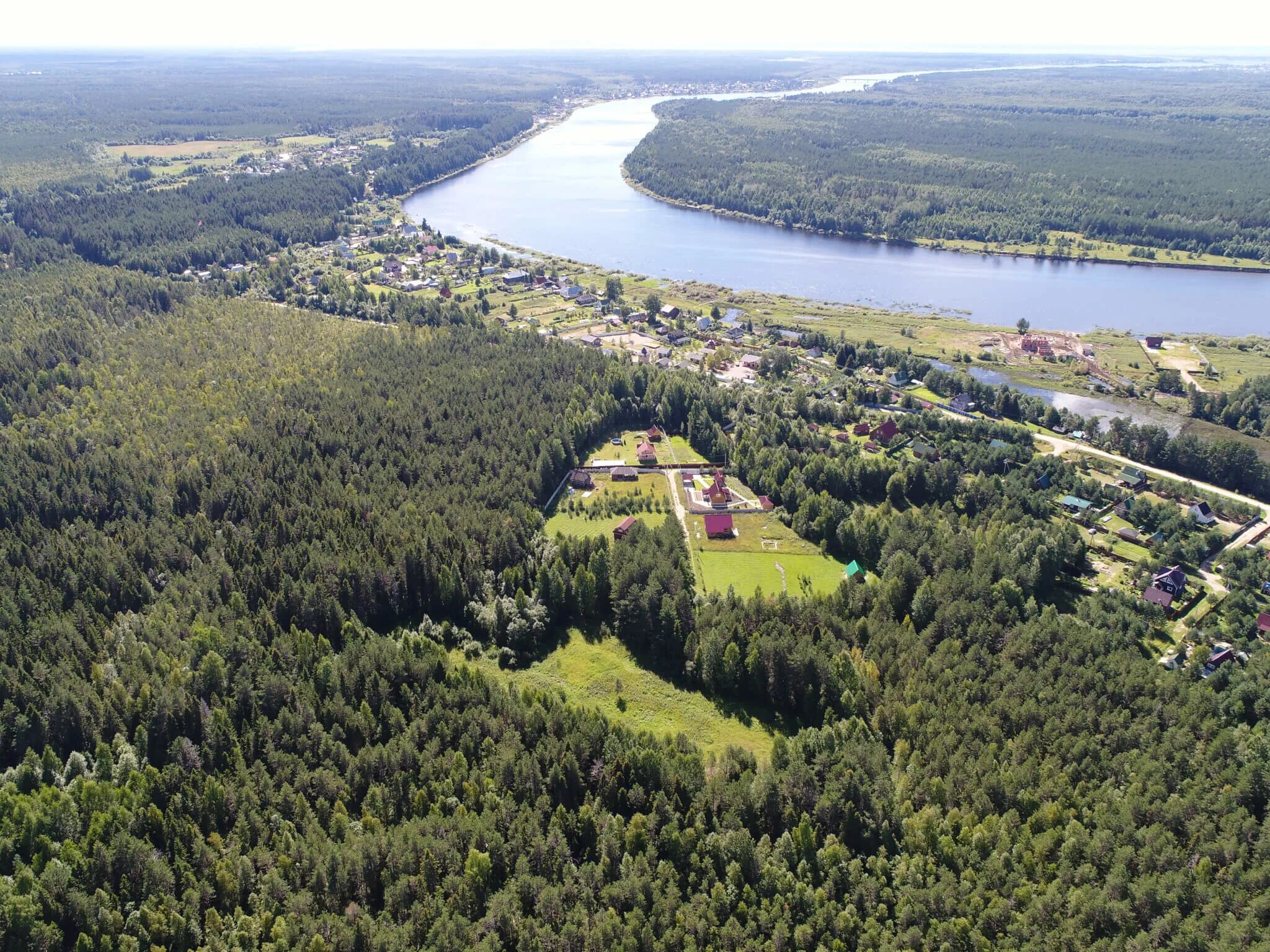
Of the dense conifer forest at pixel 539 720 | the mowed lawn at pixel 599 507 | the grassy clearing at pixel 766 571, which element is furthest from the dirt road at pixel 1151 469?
the mowed lawn at pixel 599 507

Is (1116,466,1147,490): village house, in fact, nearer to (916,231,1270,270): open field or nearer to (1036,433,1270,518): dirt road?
(1036,433,1270,518): dirt road

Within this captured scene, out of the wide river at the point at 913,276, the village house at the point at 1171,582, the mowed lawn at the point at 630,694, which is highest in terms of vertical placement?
the wide river at the point at 913,276

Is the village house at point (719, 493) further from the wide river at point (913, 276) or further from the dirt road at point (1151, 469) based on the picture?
the wide river at point (913, 276)

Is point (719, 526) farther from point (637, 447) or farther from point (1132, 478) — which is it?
point (1132, 478)

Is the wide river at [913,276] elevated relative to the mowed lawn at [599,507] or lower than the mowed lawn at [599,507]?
elevated

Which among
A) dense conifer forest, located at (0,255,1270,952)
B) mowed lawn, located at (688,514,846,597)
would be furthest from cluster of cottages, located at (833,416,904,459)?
mowed lawn, located at (688,514,846,597)
